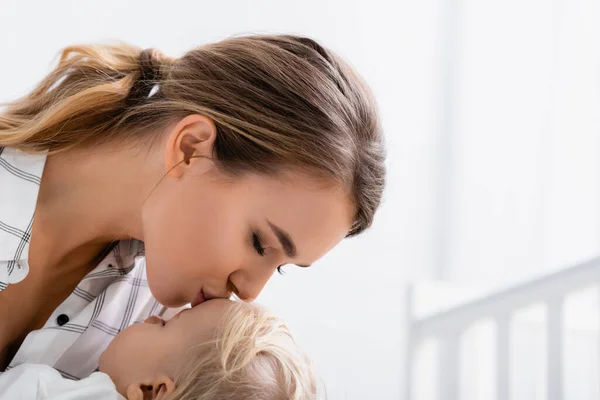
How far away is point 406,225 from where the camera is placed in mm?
3180

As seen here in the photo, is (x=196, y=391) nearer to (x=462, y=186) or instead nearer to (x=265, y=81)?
(x=265, y=81)

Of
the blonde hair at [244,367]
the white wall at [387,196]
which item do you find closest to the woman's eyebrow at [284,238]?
the blonde hair at [244,367]

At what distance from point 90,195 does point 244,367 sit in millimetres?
433

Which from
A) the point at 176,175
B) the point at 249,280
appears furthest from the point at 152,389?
the point at 176,175

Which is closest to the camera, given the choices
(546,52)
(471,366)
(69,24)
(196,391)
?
(196,391)

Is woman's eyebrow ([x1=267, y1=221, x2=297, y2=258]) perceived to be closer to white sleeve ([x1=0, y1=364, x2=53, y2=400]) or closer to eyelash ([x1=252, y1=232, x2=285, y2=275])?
eyelash ([x1=252, y1=232, x2=285, y2=275])

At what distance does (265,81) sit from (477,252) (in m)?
2.01

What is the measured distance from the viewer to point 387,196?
9.83ft

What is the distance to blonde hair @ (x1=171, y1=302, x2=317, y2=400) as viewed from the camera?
115cm

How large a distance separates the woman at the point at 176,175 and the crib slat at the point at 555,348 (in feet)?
1.48

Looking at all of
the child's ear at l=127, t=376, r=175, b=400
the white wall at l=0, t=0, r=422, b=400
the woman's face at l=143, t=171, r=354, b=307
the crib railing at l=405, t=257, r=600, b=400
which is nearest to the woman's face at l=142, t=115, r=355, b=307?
the woman's face at l=143, t=171, r=354, b=307

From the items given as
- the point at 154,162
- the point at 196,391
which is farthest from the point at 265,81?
the point at 196,391

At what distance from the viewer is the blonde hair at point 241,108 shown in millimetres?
1186

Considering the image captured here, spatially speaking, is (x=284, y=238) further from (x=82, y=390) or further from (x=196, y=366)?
(x=82, y=390)
